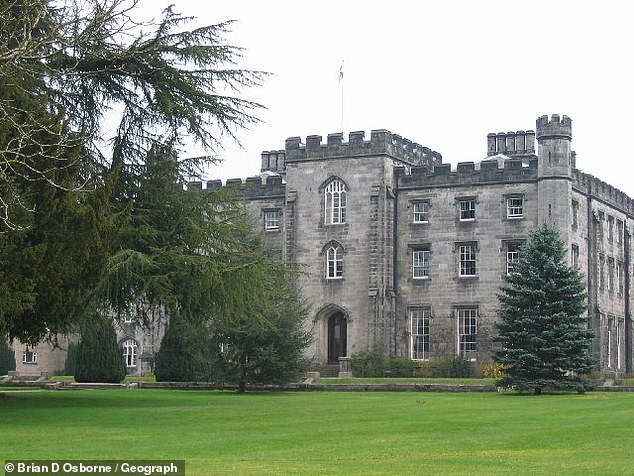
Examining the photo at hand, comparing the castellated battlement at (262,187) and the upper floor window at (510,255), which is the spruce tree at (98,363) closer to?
the castellated battlement at (262,187)

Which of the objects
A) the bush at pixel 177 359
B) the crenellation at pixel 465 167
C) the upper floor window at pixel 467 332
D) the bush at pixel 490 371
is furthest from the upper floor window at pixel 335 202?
the bush at pixel 177 359

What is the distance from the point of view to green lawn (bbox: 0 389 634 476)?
14.1m

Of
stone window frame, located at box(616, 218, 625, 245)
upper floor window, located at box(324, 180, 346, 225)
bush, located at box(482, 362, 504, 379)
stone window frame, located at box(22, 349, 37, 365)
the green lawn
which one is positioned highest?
upper floor window, located at box(324, 180, 346, 225)

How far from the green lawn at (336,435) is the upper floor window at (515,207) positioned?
20419 mm

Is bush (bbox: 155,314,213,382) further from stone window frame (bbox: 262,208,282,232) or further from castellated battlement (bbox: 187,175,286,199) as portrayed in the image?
castellated battlement (bbox: 187,175,286,199)

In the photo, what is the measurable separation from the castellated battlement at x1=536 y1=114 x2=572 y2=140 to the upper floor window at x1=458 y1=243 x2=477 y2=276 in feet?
18.7

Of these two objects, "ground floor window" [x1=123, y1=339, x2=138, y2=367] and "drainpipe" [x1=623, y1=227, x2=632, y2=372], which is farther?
"ground floor window" [x1=123, y1=339, x2=138, y2=367]

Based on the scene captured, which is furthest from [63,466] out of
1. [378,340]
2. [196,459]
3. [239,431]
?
[378,340]

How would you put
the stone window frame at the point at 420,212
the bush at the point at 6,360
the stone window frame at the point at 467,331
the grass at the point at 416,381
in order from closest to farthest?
the grass at the point at 416,381, the stone window frame at the point at 467,331, the stone window frame at the point at 420,212, the bush at the point at 6,360

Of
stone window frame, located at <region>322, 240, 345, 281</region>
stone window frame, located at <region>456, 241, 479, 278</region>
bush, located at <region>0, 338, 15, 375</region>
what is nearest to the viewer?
stone window frame, located at <region>456, 241, 479, 278</region>

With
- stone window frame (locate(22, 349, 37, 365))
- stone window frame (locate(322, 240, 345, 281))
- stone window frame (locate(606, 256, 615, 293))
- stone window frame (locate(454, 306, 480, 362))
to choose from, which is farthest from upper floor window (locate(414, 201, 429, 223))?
stone window frame (locate(22, 349, 37, 365))

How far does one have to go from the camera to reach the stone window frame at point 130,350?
56.5 metres

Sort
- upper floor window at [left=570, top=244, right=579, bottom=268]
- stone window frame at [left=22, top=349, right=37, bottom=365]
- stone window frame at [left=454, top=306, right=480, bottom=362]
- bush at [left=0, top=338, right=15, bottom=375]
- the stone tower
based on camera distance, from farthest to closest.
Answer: stone window frame at [left=22, top=349, right=37, bottom=365], bush at [left=0, top=338, right=15, bottom=375], stone window frame at [left=454, top=306, right=480, bottom=362], upper floor window at [left=570, top=244, right=579, bottom=268], the stone tower

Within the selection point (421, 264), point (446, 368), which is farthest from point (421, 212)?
point (446, 368)
